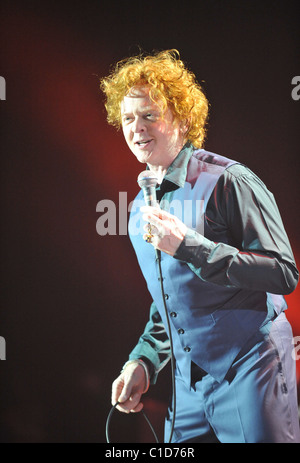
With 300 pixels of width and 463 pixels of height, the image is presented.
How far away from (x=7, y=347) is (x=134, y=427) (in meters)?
0.69

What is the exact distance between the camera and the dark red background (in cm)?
198

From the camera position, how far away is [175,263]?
1486 mm

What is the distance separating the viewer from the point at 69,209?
6.62ft

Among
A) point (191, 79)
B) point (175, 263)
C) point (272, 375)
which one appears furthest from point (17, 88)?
point (272, 375)

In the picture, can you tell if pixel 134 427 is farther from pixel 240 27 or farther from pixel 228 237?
pixel 240 27

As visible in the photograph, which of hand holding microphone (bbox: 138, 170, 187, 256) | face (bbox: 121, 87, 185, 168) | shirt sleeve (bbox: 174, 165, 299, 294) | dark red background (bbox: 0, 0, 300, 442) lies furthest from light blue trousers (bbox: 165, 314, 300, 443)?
face (bbox: 121, 87, 185, 168)

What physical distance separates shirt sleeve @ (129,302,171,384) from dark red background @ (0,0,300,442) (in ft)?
0.92

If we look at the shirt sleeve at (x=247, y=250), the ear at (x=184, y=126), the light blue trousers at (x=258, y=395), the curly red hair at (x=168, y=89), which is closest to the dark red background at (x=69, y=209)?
the curly red hair at (x=168, y=89)

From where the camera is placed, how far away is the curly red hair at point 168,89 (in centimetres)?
162

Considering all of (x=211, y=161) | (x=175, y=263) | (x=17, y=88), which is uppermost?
(x=17, y=88)

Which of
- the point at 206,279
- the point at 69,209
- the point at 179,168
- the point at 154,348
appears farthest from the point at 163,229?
the point at 69,209

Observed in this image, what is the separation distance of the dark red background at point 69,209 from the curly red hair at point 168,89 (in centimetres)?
27

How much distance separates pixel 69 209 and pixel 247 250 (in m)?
0.95

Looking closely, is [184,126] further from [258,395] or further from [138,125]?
[258,395]
